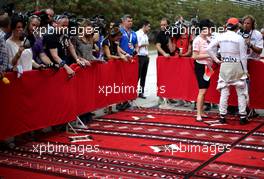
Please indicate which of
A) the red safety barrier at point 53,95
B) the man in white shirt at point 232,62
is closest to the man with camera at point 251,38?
the man in white shirt at point 232,62

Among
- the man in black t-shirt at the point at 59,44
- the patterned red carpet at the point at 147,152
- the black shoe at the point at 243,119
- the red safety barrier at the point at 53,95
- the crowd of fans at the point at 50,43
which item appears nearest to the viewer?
the patterned red carpet at the point at 147,152

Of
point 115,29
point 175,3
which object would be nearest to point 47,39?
point 115,29

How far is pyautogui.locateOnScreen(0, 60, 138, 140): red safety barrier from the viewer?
6430 millimetres

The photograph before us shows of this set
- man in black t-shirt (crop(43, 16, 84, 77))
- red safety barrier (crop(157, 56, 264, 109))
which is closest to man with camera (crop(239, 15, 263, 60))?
red safety barrier (crop(157, 56, 264, 109))

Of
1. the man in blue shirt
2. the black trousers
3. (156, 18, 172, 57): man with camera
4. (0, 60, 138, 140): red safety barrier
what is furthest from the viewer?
the black trousers

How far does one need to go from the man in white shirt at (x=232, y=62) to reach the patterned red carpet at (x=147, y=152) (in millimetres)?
492

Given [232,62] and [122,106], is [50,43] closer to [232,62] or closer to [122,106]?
[122,106]

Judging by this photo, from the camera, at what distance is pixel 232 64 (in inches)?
322

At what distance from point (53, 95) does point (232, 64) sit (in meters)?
3.25

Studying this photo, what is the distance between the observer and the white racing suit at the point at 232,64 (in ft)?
26.6

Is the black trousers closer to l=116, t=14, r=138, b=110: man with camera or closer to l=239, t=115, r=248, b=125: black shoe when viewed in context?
l=116, t=14, r=138, b=110: man with camera

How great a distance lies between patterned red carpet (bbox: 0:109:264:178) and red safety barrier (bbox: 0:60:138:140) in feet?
1.10

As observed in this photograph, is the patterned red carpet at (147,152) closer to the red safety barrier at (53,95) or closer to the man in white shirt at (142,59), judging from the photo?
the red safety barrier at (53,95)

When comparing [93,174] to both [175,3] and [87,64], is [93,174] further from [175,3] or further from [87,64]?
[175,3]
